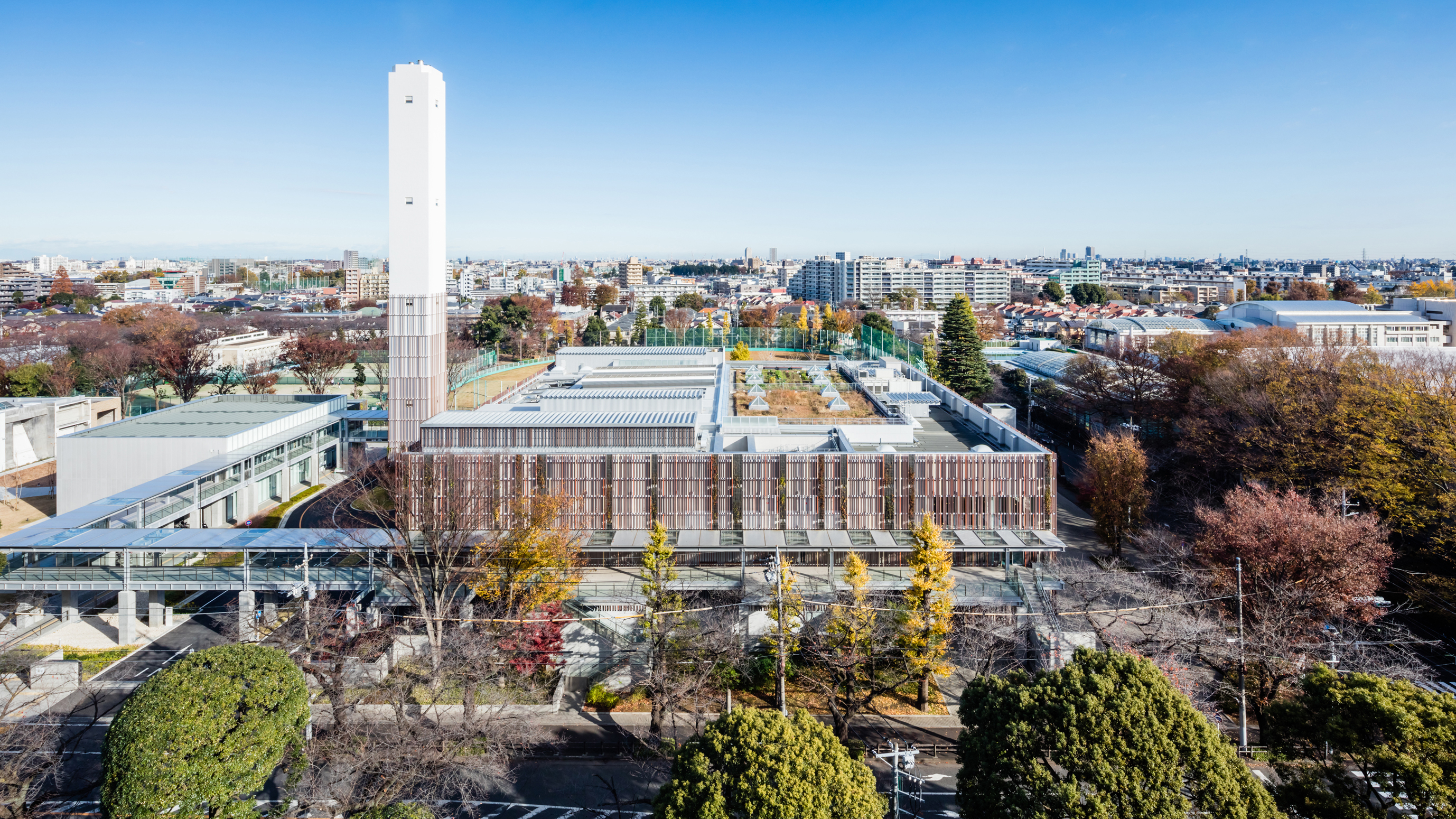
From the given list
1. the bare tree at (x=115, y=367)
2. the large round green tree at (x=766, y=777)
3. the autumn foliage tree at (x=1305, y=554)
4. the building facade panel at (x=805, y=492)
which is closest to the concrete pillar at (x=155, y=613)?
the building facade panel at (x=805, y=492)

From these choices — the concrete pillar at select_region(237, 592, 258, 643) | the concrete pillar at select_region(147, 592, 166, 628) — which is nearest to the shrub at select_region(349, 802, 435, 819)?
the concrete pillar at select_region(237, 592, 258, 643)

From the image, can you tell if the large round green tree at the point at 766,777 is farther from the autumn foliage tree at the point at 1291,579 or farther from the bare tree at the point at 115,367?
the bare tree at the point at 115,367

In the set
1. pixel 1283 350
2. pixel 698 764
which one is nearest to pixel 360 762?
pixel 698 764

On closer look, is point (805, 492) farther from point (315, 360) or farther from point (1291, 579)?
point (315, 360)

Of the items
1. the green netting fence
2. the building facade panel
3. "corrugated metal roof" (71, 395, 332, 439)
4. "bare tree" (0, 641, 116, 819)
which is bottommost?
"bare tree" (0, 641, 116, 819)

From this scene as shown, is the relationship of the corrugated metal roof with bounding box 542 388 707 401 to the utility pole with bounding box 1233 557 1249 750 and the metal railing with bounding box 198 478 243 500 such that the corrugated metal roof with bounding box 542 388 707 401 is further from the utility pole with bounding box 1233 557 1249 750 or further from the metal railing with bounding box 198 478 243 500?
the utility pole with bounding box 1233 557 1249 750

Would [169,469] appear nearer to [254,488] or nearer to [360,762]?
[254,488]

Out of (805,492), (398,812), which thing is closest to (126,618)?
(398,812)

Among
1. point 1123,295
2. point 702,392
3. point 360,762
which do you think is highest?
point 1123,295
